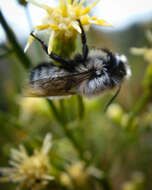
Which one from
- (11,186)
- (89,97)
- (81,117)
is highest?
(89,97)

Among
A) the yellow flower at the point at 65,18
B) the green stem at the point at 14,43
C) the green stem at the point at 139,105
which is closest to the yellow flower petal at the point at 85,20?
the yellow flower at the point at 65,18

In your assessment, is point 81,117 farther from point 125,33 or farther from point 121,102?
point 125,33

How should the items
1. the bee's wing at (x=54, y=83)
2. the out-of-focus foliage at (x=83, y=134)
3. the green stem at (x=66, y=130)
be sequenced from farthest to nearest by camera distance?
the out-of-focus foliage at (x=83, y=134)
the green stem at (x=66, y=130)
the bee's wing at (x=54, y=83)

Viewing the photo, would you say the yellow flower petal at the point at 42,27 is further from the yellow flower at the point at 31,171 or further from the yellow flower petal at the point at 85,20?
the yellow flower at the point at 31,171

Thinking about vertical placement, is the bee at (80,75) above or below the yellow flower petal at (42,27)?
below

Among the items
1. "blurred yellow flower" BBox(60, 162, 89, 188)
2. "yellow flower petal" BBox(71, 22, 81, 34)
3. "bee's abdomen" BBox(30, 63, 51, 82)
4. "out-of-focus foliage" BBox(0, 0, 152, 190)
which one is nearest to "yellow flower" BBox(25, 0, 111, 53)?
"yellow flower petal" BBox(71, 22, 81, 34)

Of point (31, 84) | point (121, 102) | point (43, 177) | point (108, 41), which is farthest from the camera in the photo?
point (108, 41)

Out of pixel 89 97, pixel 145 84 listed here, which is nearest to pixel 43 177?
pixel 89 97
